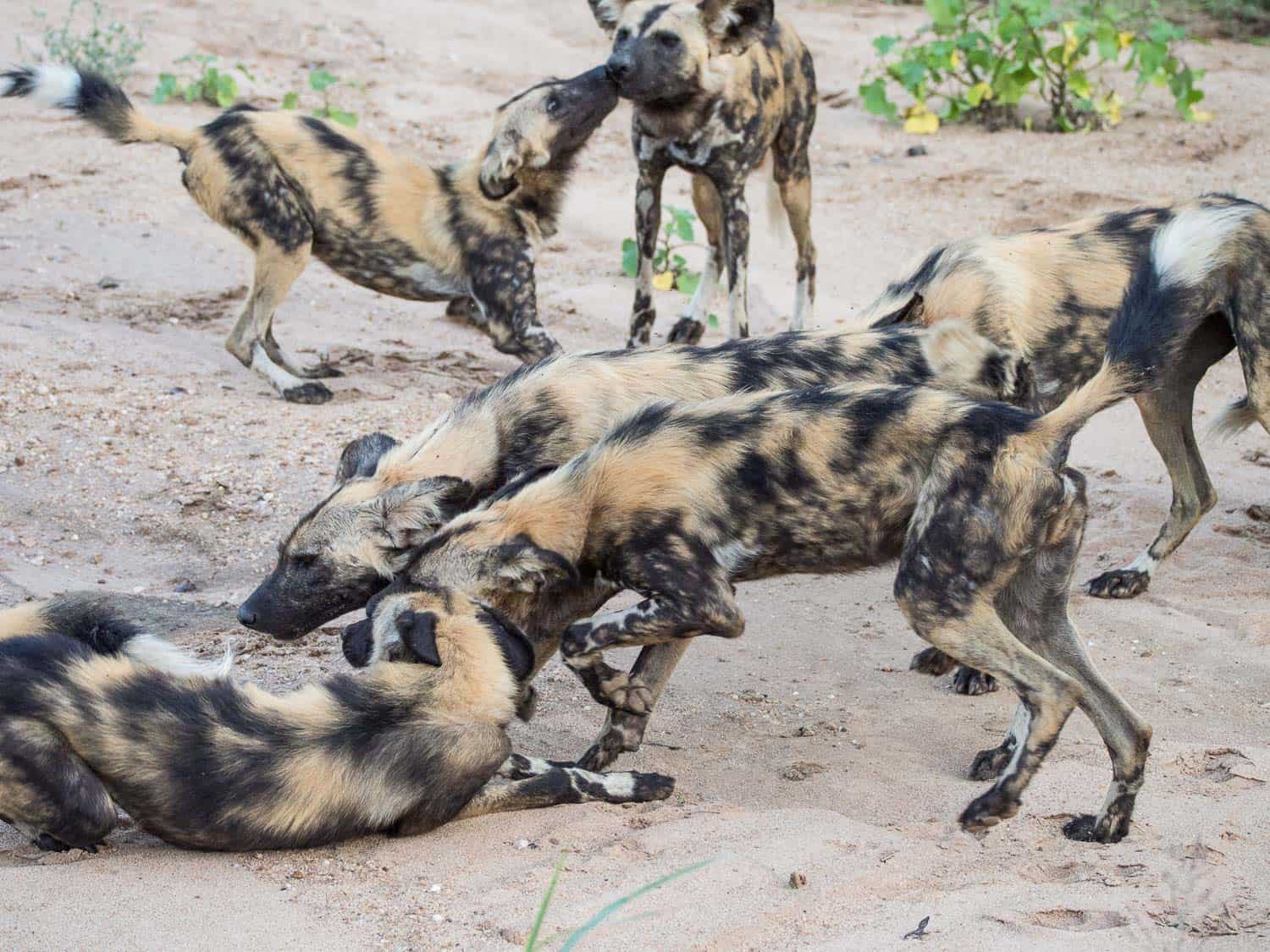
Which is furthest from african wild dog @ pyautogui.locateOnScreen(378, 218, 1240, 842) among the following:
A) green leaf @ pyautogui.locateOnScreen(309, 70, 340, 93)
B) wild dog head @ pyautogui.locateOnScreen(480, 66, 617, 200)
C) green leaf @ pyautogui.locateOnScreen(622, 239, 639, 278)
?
green leaf @ pyautogui.locateOnScreen(309, 70, 340, 93)

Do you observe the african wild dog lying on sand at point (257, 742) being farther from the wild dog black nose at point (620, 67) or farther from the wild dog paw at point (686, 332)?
the wild dog paw at point (686, 332)

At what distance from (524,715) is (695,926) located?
91cm

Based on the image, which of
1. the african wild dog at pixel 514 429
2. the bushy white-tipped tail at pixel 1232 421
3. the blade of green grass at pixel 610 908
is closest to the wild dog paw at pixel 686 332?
the bushy white-tipped tail at pixel 1232 421

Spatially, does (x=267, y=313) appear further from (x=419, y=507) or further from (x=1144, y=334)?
(x=1144, y=334)

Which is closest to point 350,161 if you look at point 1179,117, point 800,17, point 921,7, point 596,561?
point 596,561

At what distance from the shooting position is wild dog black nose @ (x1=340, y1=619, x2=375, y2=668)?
359 centimetres

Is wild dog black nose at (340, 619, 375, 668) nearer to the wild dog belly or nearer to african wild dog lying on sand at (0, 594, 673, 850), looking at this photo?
african wild dog lying on sand at (0, 594, 673, 850)

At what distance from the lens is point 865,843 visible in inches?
132

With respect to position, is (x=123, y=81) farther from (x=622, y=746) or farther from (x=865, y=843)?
(x=865, y=843)

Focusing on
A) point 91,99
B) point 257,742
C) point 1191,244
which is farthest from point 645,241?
point 257,742

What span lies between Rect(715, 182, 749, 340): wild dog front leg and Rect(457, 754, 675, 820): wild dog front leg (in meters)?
3.48

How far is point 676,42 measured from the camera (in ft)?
21.4

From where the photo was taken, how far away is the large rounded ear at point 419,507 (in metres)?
4.11

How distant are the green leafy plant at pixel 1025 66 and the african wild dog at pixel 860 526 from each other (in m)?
6.54
